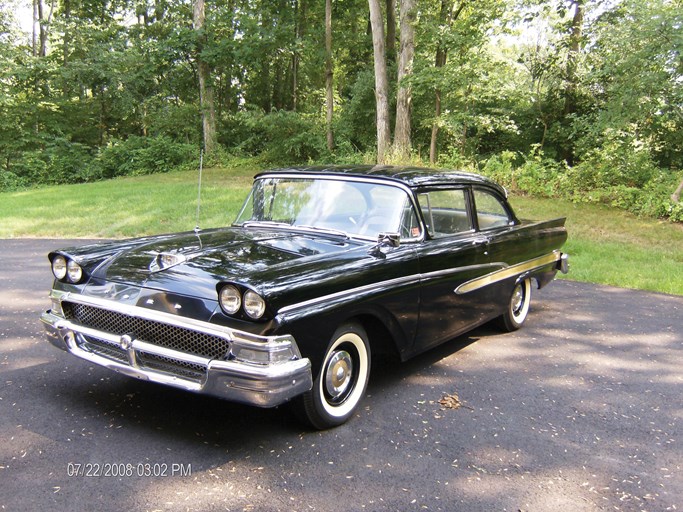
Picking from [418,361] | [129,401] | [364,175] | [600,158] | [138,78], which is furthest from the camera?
[138,78]

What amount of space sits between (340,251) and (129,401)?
5.59ft

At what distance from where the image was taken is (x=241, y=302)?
2.84 meters

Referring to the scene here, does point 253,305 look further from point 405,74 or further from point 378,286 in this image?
point 405,74

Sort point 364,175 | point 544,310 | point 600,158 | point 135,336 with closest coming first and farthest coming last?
point 135,336 < point 364,175 < point 544,310 < point 600,158

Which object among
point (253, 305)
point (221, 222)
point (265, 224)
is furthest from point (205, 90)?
point (253, 305)

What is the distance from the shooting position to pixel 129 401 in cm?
357

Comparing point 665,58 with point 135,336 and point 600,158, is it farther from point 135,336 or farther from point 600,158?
point 135,336

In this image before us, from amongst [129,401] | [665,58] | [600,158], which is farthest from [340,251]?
[600,158]

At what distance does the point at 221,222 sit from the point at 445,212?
8244 mm

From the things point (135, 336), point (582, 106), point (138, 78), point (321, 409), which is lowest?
point (321, 409)

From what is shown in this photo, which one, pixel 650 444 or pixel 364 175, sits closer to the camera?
pixel 650 444

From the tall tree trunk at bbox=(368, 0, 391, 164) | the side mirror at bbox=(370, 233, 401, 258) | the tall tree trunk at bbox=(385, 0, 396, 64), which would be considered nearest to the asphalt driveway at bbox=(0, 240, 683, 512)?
the side mirror at bbox=(370, 233, 401, 258)

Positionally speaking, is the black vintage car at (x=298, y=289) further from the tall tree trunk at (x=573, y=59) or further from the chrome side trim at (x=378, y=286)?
the tall tree trunk at (x=573, y=59)

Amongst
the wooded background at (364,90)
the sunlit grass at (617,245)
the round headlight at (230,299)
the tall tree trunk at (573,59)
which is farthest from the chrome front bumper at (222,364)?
the tall tree trunk at (573,59)
